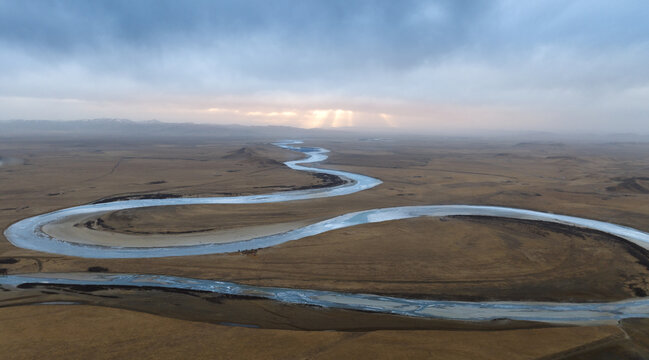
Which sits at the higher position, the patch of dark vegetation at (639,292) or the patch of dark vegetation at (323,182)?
the patch of dark vegetation at (323,182)

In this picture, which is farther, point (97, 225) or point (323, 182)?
point (323, 182)

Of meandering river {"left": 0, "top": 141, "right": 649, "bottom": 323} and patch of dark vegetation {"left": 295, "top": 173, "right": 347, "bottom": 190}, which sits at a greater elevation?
patch of dark vegetation {"left": 295, "top": 173, "right": 347, "bottom": 190}

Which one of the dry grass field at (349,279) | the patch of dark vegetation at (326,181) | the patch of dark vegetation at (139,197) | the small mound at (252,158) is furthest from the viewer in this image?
the small mound at (252,158)

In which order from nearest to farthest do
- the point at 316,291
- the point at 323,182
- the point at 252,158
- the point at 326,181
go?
the point at 316,291
the point at 323,182
the point at 326,181
the point at 252,158

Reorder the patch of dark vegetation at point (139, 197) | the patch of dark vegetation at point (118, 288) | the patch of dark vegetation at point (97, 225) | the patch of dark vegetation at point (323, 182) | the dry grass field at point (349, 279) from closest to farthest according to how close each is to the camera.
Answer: the dry grass field at point (349, 279), the patch of dark vegetation at point (118, 288), the patch of dark vegetation at point (97, 225), the patch of dark vegetation at point (139, 197), the patch of dark vegetation at point (323, 182)

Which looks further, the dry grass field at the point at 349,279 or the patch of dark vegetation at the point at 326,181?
the patch of dark vegetation at the point at 326,181

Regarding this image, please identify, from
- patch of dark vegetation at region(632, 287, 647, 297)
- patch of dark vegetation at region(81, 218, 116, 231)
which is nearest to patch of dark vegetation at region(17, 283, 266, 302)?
patch of dark vegetation at region(81, 218, 116, 231)

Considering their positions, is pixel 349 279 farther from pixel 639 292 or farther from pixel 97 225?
pixel 97 225

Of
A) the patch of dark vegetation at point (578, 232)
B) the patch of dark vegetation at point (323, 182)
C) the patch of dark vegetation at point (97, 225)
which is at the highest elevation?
the patch of dark vegetation at point (323, 182)

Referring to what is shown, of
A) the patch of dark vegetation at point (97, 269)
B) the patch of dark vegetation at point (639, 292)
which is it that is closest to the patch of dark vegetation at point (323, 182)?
the patch of dark vegetation at point (97, 269)

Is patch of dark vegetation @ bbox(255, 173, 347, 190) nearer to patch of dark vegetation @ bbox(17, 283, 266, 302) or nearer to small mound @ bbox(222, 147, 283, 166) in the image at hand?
small mound @ bbox(222, 147, 283, 166)

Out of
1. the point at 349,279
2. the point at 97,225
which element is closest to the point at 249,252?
the point at 349,279

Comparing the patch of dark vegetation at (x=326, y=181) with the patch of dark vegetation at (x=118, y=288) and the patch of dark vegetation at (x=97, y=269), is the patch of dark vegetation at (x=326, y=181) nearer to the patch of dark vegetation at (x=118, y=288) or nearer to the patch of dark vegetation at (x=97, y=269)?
the patch of dark vegetation at (x=97, y=269)
